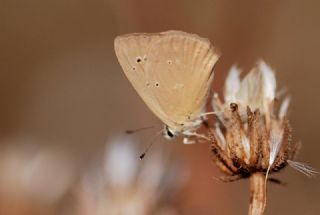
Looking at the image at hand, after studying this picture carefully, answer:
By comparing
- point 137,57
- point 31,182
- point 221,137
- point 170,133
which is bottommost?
point 31,182

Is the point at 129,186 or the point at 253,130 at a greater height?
the point at 253,130

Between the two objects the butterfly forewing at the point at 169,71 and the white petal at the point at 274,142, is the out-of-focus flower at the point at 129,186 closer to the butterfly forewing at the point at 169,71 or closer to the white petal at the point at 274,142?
the butterfly forewing at the point at 169,71

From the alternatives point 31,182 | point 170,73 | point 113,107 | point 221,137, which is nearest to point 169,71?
point 170,73

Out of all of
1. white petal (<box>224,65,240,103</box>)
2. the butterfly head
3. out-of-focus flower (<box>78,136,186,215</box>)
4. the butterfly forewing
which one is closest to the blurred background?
out-of-focus flower (<box>78,136,186,215</box>)

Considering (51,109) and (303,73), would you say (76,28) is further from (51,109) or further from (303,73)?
(303,73)

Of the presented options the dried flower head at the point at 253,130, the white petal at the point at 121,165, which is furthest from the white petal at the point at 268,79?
the white petal at the point at 121,165

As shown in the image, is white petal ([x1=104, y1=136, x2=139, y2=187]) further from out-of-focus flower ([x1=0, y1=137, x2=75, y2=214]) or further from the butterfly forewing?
the butterfly forewing

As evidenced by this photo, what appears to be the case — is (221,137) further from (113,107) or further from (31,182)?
(113,107)
